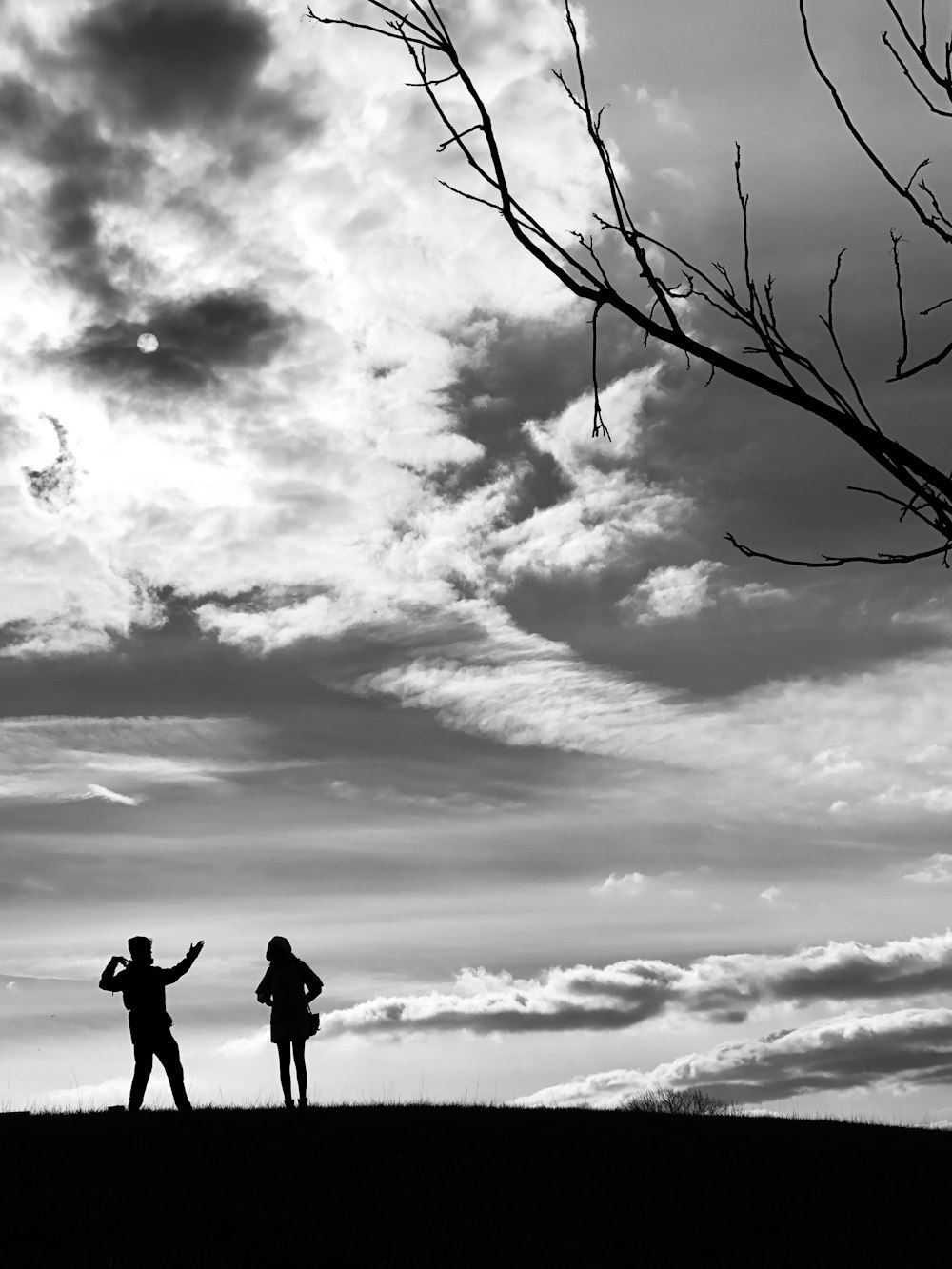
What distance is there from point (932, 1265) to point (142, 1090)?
29.4 feet

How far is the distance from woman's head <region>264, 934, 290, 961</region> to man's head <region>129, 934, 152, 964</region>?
1741 mm

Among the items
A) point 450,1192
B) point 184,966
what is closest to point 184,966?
point 184,966

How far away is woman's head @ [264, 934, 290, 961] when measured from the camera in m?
14.9

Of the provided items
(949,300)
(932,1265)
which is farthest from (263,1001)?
(949,300)

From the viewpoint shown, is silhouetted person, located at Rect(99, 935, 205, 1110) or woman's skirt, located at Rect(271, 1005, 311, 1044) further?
woman's skirt, located at Rect(271, 1005, 311, 1044)

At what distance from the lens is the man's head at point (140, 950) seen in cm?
1356

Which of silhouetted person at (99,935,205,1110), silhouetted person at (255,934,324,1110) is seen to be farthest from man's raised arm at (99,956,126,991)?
silhouetted person at (255,934,324,1110)

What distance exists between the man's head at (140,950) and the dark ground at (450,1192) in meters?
1.71

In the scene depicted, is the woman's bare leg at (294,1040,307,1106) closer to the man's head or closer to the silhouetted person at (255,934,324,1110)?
the silhouetted person at (255,934,324,1110)

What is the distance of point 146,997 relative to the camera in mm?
13352

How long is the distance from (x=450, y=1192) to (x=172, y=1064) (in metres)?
4.68

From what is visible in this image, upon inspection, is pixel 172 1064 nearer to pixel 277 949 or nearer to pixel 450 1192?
pixel 277 949

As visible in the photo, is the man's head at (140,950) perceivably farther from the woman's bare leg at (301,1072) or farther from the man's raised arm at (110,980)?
the woman's bare leg at (301,1072)

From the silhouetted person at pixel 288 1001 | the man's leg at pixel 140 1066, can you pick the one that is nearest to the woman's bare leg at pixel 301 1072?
the silhouetted person at pixel 288 1001
